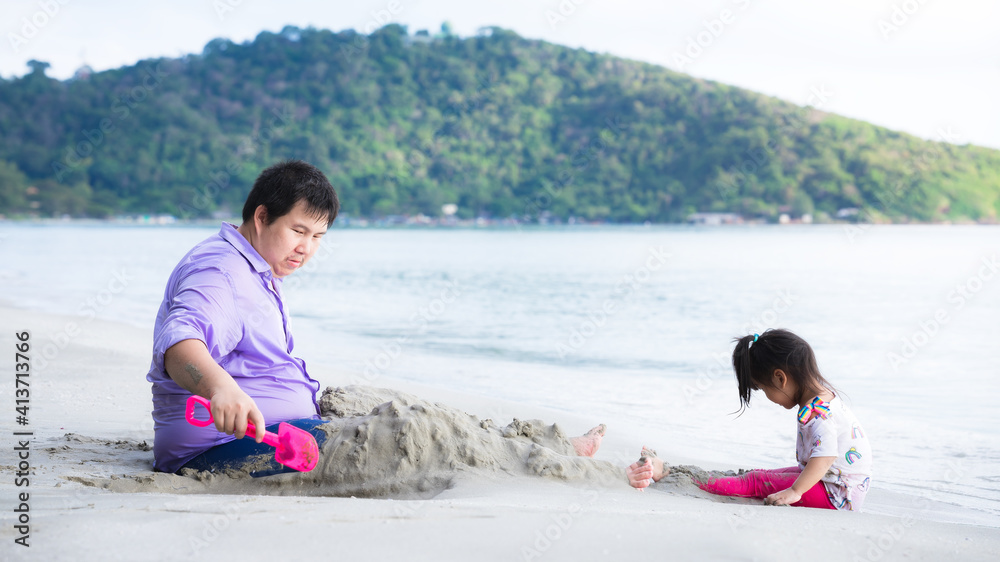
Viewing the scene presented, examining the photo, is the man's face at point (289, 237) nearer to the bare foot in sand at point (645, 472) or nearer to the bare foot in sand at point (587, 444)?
the bare foot in sand at point (587, 444)

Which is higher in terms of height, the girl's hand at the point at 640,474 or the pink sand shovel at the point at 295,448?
the pink sand shovel at the point at 295,448

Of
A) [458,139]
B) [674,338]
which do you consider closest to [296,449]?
[674,338]

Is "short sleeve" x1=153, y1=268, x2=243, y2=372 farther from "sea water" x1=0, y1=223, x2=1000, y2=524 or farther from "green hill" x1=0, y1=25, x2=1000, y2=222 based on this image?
"green hill" x1=0, y1=25, x2=1000, y2=222

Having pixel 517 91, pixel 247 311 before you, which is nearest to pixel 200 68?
pixel 517 91

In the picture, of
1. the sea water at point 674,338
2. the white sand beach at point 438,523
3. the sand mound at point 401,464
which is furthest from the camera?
the sea water at point 674,338

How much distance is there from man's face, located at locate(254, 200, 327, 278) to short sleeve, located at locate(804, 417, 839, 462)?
2.20 meters

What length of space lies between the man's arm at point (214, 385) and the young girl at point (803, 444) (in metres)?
1.65

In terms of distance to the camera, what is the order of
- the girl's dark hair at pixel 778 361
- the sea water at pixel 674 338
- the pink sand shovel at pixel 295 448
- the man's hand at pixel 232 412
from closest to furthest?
the man's hand at pixel 232 412
the pink sand shovel at pixel 295 448
the girl's dark hair at pixel 778 361
the sea water at pixel 674 338

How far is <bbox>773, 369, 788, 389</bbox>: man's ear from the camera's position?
3348 mm

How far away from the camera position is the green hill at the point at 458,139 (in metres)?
58.8

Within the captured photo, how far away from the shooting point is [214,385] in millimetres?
2326

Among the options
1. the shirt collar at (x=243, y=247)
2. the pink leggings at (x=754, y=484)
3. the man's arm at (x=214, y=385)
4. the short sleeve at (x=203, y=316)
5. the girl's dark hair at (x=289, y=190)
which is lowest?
the pink leggings at (x=754, y=484)

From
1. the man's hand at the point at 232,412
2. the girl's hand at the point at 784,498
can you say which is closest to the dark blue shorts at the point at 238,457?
the man's hand at the point at 232,412

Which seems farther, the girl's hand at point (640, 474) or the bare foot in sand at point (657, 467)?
the bare foot in sand at point (657, 467)
